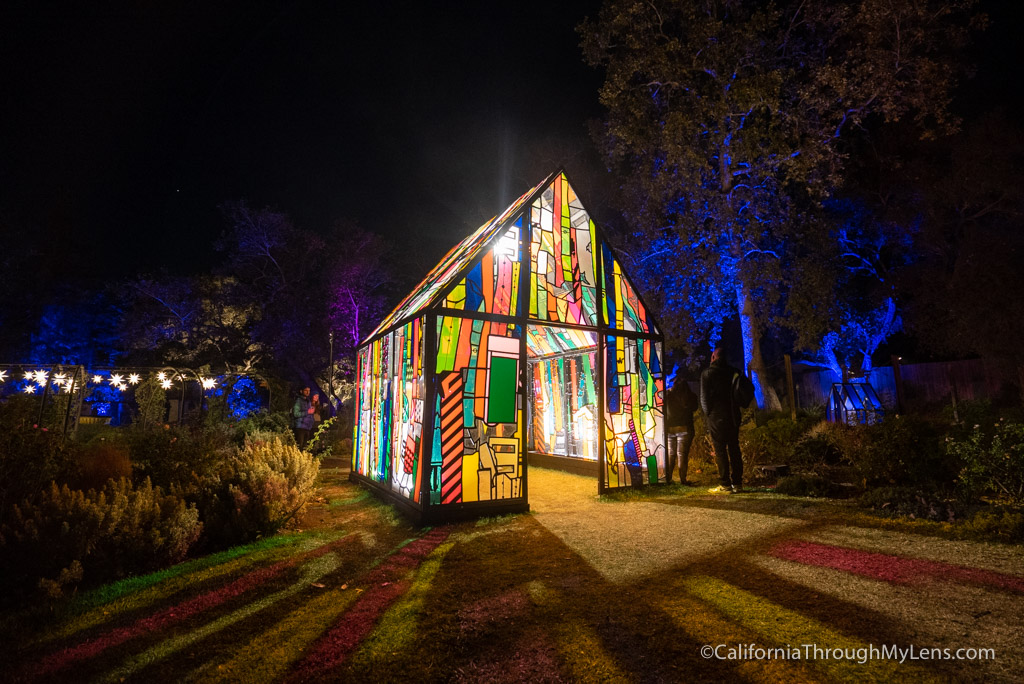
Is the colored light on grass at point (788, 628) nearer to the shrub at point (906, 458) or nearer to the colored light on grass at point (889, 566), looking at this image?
the colored light on grass at point (889, 566)

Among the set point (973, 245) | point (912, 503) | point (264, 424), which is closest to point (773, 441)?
point (912, 503)

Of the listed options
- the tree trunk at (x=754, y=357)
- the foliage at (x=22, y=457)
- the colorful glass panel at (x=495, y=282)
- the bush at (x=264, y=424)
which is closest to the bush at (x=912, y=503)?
the colorful glass panel at (x=495, y=282)

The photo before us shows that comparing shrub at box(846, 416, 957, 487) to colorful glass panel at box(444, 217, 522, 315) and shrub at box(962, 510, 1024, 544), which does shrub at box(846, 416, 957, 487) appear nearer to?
shrub at box(962, 510, 1024, 544)

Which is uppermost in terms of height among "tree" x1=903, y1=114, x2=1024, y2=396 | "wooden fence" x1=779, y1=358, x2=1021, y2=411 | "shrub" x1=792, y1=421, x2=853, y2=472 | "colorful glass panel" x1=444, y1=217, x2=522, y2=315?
"tree" x1=903, y1=114, x2=1024, y2=396

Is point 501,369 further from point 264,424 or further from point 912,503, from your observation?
point 264,424

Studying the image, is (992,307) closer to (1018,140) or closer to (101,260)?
(1018,140)

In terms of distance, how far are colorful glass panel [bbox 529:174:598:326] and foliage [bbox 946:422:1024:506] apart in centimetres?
483

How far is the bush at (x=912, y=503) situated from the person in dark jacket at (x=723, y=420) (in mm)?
1667

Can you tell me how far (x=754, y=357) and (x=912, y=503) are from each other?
32.0 ft

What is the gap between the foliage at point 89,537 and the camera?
3648 millimetres

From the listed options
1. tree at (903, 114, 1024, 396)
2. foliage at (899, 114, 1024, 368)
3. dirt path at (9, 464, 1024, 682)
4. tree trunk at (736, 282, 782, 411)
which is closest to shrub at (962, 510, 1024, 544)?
dirt path at (9, 464, 1024, 682)

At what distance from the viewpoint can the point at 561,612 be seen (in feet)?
10.3

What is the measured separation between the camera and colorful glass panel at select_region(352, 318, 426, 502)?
6.20 metres

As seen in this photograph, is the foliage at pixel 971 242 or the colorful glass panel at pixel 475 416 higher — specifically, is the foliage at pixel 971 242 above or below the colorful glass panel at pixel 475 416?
above
